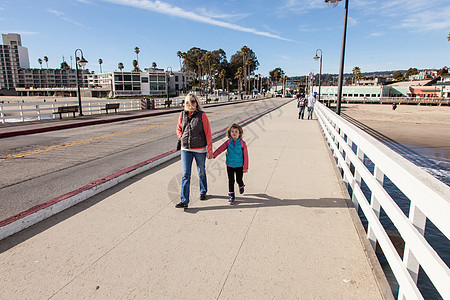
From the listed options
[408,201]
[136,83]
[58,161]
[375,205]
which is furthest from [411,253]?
[136,83]

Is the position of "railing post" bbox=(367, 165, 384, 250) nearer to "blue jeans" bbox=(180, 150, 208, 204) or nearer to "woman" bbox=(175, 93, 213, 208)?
"woman" bbox=(175, 93, 213, 208)

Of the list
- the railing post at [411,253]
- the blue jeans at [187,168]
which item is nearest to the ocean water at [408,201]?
the railing post at [411,253]

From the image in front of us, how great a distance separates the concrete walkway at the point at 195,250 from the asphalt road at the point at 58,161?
3.92 feet

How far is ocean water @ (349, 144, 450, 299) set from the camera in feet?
11.8

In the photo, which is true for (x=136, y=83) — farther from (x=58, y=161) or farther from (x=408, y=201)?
(x=408, y=201)

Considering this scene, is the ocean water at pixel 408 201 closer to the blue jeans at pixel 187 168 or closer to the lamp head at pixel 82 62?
the blue jeans at pixel 187 168

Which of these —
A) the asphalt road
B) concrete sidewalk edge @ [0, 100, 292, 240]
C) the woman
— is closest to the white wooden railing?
the woman

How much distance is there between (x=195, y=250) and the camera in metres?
3.29

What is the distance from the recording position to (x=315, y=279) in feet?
9.13

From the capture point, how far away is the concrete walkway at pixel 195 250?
2.67 m

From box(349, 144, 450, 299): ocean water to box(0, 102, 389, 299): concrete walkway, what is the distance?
99cm

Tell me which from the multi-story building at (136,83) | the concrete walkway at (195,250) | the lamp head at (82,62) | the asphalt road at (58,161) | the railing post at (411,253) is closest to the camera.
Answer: the railing post at (411,253)

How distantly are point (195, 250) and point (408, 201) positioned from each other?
551cm

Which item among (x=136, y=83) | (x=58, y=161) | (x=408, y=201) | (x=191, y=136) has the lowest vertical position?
(x=408, y=201)
